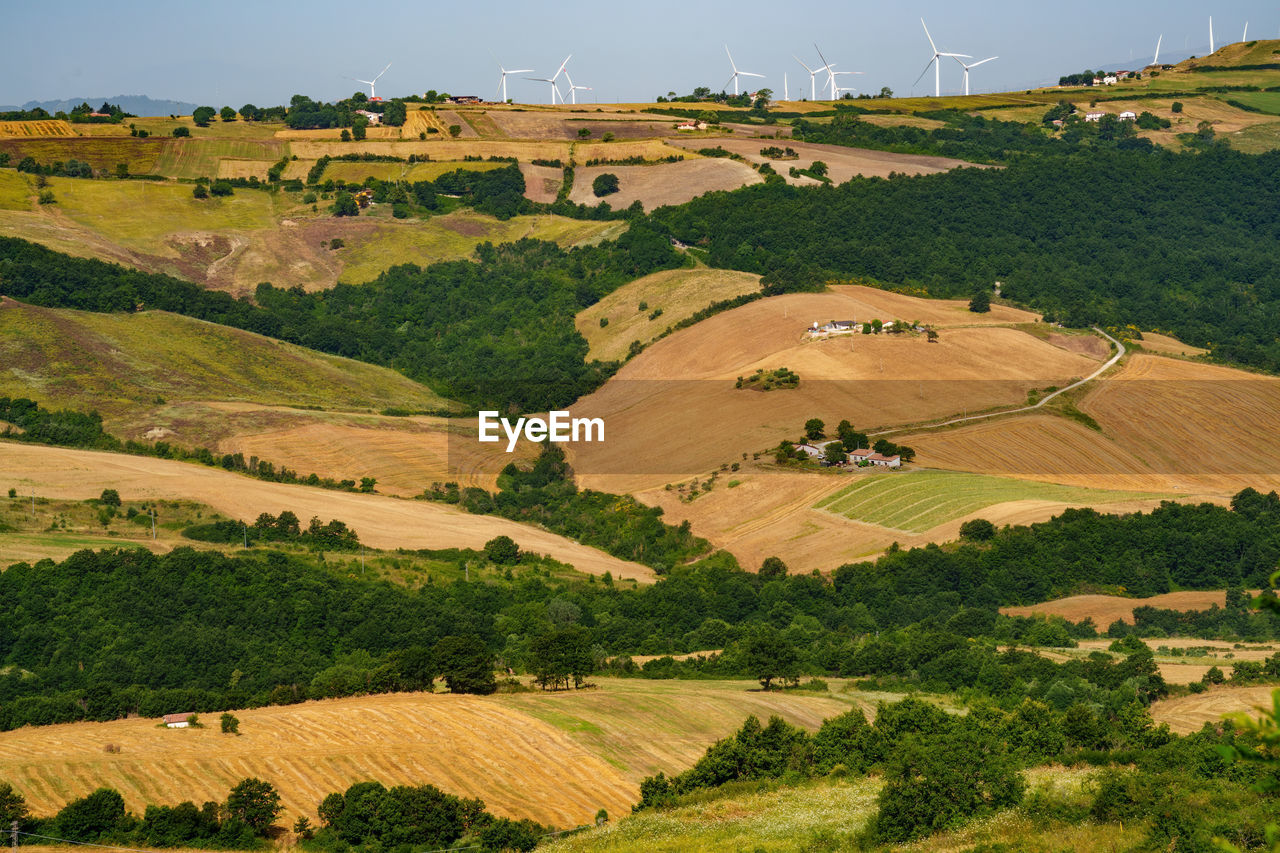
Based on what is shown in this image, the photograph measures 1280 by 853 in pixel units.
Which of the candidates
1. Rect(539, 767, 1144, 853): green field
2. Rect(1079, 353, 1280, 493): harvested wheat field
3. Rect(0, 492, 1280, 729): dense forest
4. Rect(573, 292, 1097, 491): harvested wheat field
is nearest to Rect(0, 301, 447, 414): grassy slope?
Rect(573, 292, 1097, 491): harvested wheat field

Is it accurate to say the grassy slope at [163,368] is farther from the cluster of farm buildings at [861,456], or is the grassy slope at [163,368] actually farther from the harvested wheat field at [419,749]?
the harvested wheat field at [419,749]

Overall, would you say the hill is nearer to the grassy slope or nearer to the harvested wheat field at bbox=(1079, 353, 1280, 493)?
the grassy slope

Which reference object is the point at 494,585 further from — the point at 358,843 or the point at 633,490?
the point at 358,843

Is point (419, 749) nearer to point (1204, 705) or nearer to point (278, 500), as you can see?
point (1204, 705)

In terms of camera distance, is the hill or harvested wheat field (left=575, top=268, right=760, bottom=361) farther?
harvested wheat field (left=575, top=268, right=760, bottom=361)

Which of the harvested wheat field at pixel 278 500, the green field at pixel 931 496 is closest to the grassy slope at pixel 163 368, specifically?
the harvested wheat field at pixel 278 500
